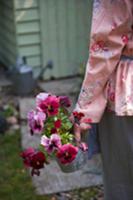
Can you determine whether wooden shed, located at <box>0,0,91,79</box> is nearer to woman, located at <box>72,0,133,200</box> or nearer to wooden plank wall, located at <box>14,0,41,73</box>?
wooden plank wall, located at <box>14,0,41,73</box>

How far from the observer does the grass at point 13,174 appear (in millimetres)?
3347

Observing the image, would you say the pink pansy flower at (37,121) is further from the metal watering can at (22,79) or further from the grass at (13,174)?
the metal watering can at (22,79)

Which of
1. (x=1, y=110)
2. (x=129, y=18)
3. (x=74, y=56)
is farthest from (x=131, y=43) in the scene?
(x=74, y=56)

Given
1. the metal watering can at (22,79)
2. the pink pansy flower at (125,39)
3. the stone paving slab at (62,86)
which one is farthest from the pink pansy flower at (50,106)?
the metal watering can at (22,79)

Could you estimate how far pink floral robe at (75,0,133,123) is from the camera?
1.98 meters

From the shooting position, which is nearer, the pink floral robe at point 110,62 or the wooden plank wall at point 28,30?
the pink floral robe at point 110,62

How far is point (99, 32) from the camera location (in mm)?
2006

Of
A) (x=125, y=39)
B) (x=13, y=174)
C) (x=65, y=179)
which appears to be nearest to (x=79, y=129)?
(x=125, y=39)

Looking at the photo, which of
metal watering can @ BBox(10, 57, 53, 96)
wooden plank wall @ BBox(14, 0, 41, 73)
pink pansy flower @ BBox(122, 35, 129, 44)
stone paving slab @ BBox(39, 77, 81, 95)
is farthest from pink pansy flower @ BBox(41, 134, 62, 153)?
wooden plank wall @ BBox(14, 0, 41, 73)

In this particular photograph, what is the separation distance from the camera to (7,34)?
6129mm

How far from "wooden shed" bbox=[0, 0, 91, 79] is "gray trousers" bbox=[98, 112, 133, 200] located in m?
3.40

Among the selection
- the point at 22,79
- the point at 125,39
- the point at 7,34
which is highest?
the point at 125,39

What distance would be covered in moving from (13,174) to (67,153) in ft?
5.81

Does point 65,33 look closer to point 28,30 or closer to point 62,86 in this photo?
point 28,30
